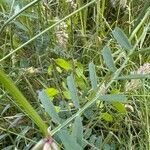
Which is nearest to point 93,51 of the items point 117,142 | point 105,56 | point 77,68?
point 77,68

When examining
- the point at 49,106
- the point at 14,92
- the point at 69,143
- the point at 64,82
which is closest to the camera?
the point at 14,92

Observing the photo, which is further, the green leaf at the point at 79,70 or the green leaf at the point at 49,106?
the green leaf at the point at 79,70

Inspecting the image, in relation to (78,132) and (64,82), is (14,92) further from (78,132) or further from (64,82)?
(64,82)

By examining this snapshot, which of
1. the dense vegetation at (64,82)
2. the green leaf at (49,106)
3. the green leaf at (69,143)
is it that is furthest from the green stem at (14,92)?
the dense vegetation at (64,82)

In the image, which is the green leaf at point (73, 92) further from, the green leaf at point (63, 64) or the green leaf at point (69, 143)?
the green leaf at point (63, 64)

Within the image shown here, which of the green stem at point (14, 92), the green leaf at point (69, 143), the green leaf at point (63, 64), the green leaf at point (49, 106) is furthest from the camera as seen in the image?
the green leaf at point (63, 64)

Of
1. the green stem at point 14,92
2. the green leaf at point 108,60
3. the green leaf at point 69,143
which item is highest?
the green stem at point 14,92

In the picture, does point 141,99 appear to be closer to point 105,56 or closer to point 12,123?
point 12,123

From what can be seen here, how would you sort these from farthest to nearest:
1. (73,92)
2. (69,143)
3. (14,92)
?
(73,92)
(69,143)
(14,92)

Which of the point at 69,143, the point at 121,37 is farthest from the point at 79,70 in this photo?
the point at 69,143
